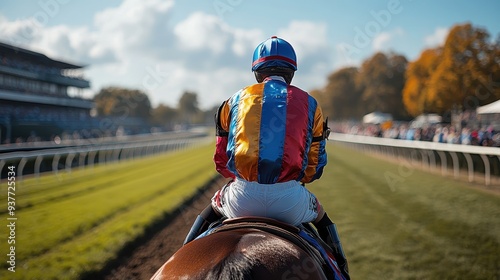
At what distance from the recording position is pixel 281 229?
1.89 meters

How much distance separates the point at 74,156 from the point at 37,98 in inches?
1135

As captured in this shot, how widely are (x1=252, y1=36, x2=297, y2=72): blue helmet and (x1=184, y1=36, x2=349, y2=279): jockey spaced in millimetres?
101

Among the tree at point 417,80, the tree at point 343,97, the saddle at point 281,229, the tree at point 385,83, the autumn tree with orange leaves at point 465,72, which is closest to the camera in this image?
the saddle at point 281,229

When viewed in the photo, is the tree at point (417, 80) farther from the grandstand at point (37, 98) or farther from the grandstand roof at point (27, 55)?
the grandstand roof at point (27, 55)

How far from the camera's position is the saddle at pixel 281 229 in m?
1.80

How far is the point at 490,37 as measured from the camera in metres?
21.5

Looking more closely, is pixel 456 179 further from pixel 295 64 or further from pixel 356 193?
pixel 295 64

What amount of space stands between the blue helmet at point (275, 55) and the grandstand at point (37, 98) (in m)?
22.9

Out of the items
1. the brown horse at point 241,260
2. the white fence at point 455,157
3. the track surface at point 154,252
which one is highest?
the brown horse at point 241,260

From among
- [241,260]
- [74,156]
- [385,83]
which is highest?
[385,83]

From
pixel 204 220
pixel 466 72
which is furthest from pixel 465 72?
pixel 204 220

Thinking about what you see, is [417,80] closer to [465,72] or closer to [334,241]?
[465,72]

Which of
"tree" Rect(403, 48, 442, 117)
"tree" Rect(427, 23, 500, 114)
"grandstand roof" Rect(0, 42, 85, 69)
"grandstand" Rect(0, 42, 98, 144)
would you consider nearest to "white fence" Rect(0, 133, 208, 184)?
"grandstand" Rect(0, 42, 98, 144)

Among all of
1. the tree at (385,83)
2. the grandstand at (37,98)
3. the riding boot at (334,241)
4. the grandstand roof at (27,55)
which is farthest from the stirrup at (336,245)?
the tree at (385,83)
